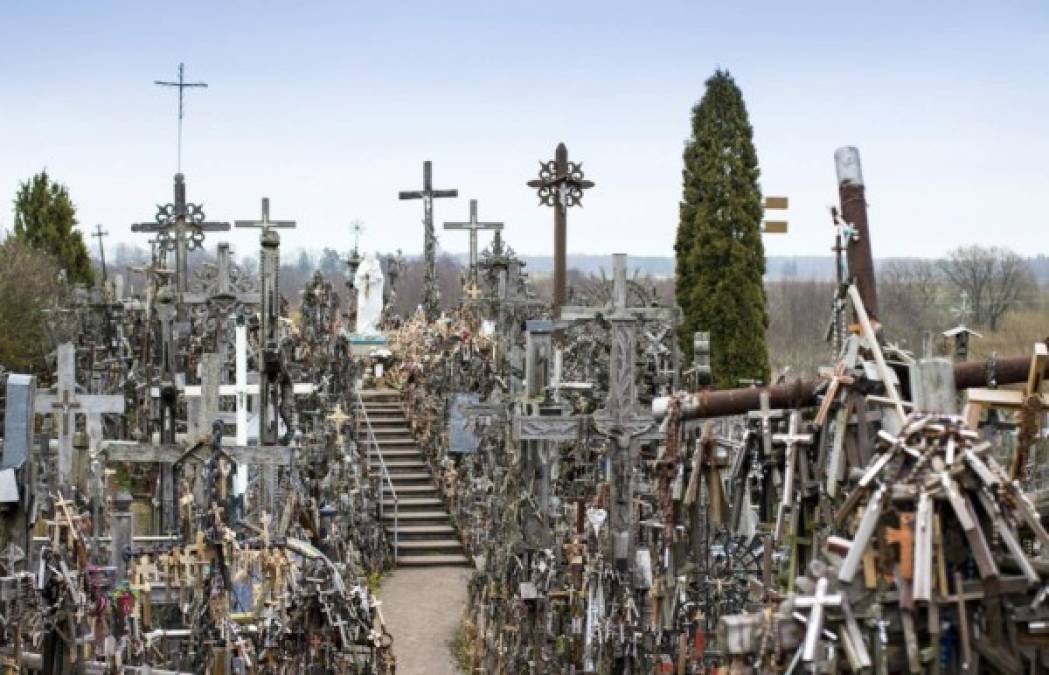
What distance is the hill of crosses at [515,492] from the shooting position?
5023 mm

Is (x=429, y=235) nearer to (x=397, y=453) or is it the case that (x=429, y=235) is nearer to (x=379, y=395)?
(x=379, y=395)

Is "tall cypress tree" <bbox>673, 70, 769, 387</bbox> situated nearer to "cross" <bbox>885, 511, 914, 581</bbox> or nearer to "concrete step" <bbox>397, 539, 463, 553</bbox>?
"concrete step" <bbox>397, 539, 463, 553</bbox>

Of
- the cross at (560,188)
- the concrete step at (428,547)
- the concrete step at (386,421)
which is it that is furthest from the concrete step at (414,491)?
the cross at (560,188)

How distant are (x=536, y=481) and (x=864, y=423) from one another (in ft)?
31.6

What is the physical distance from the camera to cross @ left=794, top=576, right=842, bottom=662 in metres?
4.86

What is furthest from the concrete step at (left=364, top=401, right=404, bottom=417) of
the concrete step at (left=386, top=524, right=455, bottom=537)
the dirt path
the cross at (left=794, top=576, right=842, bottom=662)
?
the cross at (left=794, top=576, right=842, bottom=662)

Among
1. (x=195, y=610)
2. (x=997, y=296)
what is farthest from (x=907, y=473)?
(x=997, y=296)

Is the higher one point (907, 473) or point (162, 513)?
point (907, 473)

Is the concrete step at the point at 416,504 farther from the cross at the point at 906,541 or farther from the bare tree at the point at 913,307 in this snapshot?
the cross at the point at 906,541

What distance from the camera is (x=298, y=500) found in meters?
14.8

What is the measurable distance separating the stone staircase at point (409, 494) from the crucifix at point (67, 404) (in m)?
8.78

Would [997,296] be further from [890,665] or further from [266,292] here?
[890,665]

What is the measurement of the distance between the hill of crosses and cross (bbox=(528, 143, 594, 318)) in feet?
0.12

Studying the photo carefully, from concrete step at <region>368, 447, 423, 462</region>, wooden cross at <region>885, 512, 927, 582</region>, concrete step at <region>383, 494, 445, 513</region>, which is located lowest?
concrete step at <region>383, 494, 445, 513</region>
